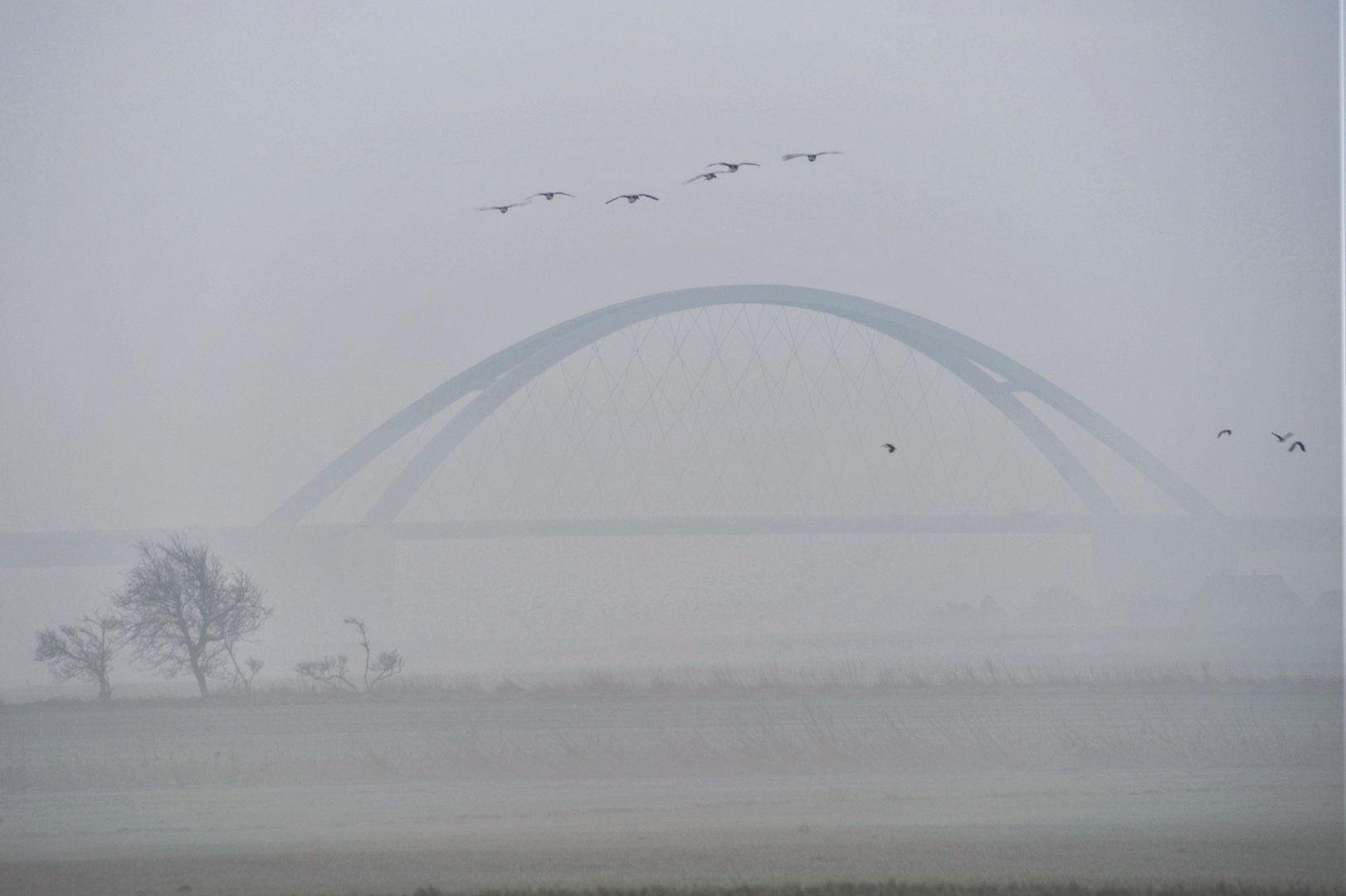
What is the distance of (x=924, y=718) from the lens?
15.3 metres

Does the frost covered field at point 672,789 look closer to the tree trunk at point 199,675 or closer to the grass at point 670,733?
the grass at point 670,733

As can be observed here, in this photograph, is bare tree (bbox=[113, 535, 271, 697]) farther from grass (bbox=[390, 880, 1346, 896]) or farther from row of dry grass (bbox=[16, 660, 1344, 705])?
grass (bbox=[390, 880, 1346, 896])

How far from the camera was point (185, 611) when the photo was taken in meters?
18.4

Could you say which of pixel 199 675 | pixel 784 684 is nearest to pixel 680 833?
pixel 784 684

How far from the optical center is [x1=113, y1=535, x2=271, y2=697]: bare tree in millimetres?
17922

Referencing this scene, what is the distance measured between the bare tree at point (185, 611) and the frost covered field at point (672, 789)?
1366 mm

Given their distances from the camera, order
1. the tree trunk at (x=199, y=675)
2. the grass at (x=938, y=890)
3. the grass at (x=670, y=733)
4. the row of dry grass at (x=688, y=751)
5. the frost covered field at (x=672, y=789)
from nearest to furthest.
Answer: the grass at (x=938, y=890) < the frost covered field at (x=672, y=789) < the row of dry grass at (x=688, y=751) < the grass at (x=670, y=733) < the tree trunk at (x=199, y=675)

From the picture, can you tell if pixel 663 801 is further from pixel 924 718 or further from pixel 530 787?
pixel 924 718

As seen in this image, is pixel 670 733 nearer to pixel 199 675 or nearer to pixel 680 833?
pixel 680 833

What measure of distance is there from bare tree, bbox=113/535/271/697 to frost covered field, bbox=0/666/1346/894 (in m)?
1.37

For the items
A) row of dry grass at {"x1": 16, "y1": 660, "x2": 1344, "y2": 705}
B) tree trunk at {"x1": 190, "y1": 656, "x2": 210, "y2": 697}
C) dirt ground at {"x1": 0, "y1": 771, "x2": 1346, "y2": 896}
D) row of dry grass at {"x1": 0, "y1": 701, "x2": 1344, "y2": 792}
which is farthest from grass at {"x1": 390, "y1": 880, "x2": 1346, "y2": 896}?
tree trunk at {"x1": 190, "y1": 656, "x2": 210, "y2": 697}

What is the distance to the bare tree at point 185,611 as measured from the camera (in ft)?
58.8

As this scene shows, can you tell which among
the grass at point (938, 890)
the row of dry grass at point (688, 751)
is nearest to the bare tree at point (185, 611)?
the row of dry grass at point (688, 751)

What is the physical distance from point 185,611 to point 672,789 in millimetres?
10199
